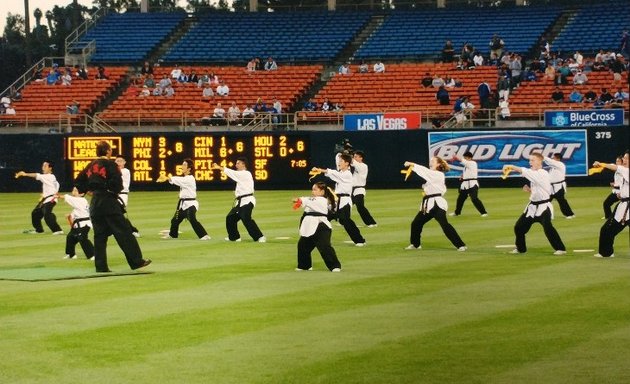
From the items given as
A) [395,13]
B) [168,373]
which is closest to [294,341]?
[168,373]

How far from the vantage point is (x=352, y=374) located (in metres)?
12.7

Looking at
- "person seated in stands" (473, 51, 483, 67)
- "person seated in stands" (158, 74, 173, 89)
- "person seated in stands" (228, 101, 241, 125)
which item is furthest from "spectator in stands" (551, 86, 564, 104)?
Result: "person seated in stands" (158, 74, 173, 89)

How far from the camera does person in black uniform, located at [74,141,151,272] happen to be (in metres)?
21.8

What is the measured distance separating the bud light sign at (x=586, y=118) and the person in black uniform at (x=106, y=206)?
31312mm

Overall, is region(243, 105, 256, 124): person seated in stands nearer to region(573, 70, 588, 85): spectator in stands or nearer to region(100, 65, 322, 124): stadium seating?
region(100, 65, 322, 124): stadium seating

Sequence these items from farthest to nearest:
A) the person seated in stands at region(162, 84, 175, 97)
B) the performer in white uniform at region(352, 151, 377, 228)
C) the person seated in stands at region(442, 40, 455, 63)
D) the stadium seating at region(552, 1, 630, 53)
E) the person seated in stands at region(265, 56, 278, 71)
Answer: the person seated in stands at region(265, 56, 278, 71)
the person seated in stands at region(442, 40, 455, 63)
the person seated in stands at region(162, 84, 175, 97)
the stadium seating at region(552, 1, 630, 53)
the performer in white uniform at region(352, 151, 377, 228)

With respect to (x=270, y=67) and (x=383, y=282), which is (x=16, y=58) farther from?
(x=383, y=282)

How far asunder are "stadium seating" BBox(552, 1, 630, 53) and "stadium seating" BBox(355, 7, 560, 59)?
1.31 metres

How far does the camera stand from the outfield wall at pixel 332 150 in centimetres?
5044

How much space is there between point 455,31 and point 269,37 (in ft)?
33.3

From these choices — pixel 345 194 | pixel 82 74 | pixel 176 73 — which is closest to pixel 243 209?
pixel 345 194

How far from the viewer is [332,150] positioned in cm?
5203

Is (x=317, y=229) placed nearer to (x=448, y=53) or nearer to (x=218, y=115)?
(x=218, y=115)

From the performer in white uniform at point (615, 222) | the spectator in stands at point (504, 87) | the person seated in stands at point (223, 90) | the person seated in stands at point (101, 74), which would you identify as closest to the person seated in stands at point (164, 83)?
the person seated in stands at point (223, 90)
